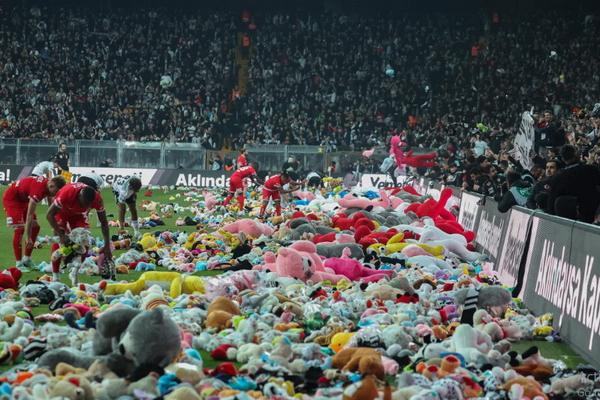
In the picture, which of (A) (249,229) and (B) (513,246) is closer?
(B) (513,246)

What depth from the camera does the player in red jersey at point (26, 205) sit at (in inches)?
579

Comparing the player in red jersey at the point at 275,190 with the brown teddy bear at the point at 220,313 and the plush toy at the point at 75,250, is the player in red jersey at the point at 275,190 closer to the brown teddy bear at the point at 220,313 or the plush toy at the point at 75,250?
the plush toy at the point at 75,250

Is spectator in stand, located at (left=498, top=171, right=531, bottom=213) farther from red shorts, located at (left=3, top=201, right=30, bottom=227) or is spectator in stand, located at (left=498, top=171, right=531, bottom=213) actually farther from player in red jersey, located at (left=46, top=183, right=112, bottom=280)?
red shorts, located at (left=3, top=201, right=30, bottom=227)

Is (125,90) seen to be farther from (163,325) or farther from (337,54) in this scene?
(163,325)

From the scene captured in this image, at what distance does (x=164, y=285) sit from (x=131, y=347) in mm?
4833

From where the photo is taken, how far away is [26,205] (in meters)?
15.9

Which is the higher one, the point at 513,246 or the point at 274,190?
the point at 513,246

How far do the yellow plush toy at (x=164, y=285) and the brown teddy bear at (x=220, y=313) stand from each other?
1.24m

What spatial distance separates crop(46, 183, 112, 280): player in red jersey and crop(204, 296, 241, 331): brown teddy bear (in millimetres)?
3133

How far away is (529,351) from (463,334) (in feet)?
1.80

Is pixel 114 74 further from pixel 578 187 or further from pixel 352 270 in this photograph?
pixel 578 187

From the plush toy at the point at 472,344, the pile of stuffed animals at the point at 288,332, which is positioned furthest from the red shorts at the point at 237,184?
the plush toy at the point at 472,344

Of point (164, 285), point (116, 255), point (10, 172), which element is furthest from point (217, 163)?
point (164, 285)

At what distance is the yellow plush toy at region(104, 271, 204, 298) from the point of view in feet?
37.6
